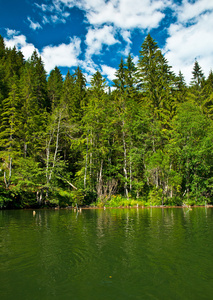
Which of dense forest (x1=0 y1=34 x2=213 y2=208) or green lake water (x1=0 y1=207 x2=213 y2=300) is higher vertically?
dense forest (x1=0 y1=34 x2=213 y2=208)

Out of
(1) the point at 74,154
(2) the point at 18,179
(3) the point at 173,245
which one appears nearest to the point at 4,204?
(2) the point at 18,179

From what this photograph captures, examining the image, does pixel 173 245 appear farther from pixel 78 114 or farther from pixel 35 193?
pixel 78 114

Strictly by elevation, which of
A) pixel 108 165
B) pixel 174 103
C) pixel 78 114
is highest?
pixel 174 103

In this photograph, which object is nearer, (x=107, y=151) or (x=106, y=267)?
(x=106, y=267)

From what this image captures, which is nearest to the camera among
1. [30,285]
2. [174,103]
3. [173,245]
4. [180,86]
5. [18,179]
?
[30,285]

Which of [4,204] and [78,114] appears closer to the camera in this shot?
[4,204]

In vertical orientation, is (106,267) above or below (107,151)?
below

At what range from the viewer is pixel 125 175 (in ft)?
94.0

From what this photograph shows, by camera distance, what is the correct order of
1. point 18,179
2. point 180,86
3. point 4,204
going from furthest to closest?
point 180,86, point 18,179, point 4,204

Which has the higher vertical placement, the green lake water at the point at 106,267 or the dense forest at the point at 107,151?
the dense forest at the point at 107,151

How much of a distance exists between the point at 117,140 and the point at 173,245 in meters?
24.1

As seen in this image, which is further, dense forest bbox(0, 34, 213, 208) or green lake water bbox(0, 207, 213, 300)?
dense forest bbox(0, 34, 213, 208)

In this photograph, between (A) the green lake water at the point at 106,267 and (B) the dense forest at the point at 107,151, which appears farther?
(B) the dense forest at the point at 107,151

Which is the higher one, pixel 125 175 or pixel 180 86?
pixel 180 86
